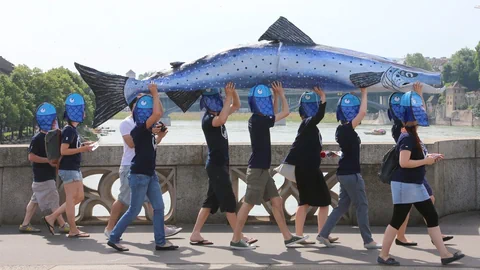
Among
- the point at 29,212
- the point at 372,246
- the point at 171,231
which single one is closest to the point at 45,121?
the point at 29,212

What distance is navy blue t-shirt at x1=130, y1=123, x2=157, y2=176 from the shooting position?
7250mm

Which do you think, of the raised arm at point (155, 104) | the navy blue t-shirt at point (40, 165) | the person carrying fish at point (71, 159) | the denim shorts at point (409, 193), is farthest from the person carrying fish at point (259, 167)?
the navy blue t-shirt at point (40, 165)

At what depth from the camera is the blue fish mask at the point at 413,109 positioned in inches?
→ 259

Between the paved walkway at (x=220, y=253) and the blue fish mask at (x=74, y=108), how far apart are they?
4.49ft

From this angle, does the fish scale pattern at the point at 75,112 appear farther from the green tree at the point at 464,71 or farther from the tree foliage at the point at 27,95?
the green tree at the point at 464,71

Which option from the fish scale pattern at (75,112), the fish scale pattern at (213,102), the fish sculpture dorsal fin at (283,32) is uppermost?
the fish sculpture dorsal fin at (283,32)

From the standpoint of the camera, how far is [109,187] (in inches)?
364

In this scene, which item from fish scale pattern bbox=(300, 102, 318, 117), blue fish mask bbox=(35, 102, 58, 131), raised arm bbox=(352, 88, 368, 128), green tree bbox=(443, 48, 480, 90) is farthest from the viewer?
green tree bbox=(443, 48, 480, 90)

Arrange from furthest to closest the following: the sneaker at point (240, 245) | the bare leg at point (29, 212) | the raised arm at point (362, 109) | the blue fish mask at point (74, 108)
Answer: the bare leg at point (29, 212)
the blue fish mask at point (74, 108)
the sneaker at point (240, 245)
the raised arm at point (362, 109)

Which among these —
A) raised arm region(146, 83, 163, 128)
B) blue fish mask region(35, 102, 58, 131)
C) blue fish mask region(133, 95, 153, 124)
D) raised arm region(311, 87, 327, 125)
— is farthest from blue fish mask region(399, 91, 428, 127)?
blue fish mask region(35, 102, 58, 131)

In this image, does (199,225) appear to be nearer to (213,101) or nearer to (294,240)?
(294,240)

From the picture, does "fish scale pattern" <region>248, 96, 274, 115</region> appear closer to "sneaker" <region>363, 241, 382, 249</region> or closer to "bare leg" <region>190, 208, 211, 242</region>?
"bare leg" <region>190, 208, 211, 242</region>

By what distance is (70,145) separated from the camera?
26.5 ft

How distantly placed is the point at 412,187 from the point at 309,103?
4.86ft
